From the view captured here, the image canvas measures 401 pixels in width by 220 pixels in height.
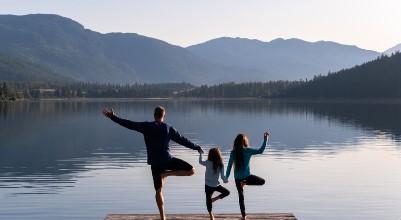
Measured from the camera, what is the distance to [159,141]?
23.0 metres

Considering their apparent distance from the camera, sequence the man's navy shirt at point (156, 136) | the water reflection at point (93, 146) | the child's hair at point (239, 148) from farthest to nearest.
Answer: the water reflection at point (93, 146), the child's hair at point (239, 148), the man's navy shirt at point (156, 136)

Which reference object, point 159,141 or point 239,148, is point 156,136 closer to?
point 159,141

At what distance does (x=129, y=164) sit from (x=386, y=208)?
92.4 feet

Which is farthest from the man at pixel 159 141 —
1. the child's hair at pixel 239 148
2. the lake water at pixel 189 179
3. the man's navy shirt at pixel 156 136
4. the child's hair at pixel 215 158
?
the lake water at pixel 189 179

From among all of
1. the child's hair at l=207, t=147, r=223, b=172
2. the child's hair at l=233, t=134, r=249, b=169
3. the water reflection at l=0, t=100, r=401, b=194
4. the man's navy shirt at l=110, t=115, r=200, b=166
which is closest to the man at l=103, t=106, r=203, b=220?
the man's navy shirt at l=110, t=115, r=200, b=166

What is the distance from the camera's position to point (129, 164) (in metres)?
59.9

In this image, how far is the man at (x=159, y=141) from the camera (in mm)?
22812

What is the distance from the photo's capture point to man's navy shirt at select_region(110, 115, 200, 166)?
2280cm

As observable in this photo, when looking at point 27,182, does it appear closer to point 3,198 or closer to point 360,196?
point 3,198

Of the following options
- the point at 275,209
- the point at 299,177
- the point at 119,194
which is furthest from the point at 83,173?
the point at 275,209

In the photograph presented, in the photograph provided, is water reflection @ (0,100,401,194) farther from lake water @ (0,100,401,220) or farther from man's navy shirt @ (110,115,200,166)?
man's navy shirt @ (110,115,200,166)

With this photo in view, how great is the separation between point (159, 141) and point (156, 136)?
0.22m

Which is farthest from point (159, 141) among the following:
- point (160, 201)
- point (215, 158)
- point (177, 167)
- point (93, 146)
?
point (93, 146)

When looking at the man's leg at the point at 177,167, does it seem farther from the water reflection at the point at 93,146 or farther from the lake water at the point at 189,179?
the water reflection at the point at 93,146
